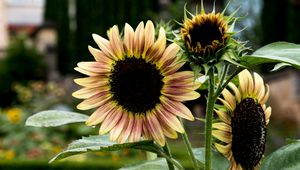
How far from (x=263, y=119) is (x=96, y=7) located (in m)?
14.5

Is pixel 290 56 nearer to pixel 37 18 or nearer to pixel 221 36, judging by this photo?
pixel 221 36

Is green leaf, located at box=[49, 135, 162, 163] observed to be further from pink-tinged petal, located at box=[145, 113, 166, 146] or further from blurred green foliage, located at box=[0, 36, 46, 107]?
blurred green foliage, located at box=[0, 36, 46, 107]

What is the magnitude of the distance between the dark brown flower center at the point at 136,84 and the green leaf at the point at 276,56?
0.10 m

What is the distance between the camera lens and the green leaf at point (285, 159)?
0.90 m

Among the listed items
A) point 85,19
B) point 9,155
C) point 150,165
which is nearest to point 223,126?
point 150,165

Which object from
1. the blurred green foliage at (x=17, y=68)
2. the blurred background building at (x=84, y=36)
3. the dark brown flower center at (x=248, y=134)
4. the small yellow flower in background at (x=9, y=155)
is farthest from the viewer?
the blurred green foliage at (x=17, y=68)

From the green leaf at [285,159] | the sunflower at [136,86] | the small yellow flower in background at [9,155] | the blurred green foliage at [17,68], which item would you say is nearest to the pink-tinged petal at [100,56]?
the sunflower at [136,86]

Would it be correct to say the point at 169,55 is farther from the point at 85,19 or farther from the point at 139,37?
the point at 85,19

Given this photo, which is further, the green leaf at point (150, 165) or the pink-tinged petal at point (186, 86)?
the green leaf at point (150, 165)

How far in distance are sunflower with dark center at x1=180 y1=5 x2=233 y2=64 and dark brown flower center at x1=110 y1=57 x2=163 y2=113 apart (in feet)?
0.18

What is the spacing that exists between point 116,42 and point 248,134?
0.64ft

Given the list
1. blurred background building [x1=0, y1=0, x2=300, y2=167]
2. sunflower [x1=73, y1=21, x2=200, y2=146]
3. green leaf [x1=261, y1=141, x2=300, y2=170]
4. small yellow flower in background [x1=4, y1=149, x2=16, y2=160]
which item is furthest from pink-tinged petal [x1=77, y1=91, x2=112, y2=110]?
blurred background building [x1=0, y1=0, x2=300, y2=167]

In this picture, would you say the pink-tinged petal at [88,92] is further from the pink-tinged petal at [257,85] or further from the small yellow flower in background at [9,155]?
the small yellow flower in background at [9,155]

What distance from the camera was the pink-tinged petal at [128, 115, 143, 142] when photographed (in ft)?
2.79
